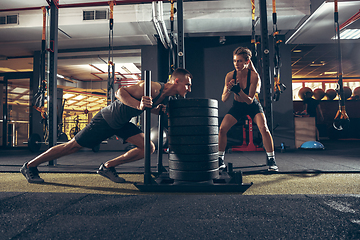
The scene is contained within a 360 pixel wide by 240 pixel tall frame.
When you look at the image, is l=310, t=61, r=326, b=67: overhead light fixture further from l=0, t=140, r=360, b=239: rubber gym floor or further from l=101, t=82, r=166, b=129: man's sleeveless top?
l=101, t=82, r=166, b=129: man's sleeveless top

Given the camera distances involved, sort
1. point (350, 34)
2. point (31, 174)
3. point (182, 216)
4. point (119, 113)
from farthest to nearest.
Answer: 1. point (350, 34)
2. point (31, 174)
3. point (119, 113)
4. point (182, 216)

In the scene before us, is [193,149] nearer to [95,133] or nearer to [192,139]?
[192,139]

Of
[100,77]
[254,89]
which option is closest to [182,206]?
[254,89]

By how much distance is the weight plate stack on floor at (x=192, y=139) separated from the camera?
1629 millimetres

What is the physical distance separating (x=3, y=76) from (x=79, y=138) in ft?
23.9

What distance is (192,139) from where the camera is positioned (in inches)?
64.1

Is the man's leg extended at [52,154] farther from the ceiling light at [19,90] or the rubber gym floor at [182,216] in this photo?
the ceiling light at [19,90]

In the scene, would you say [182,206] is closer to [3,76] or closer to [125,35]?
[125,35]

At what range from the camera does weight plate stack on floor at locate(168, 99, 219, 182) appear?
1.63m

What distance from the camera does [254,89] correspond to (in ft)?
7.83

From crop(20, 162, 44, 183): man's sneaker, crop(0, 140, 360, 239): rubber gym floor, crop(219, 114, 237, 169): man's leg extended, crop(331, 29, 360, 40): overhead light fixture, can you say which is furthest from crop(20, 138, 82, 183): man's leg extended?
crop(331, 29, 360, 40): overhead light fixture

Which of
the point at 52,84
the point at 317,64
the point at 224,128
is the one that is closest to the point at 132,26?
the point at 52,84

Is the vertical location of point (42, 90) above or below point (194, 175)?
above

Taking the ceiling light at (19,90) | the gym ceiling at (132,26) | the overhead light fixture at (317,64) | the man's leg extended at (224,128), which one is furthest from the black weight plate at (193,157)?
the overhead light fixture at (317,64)
